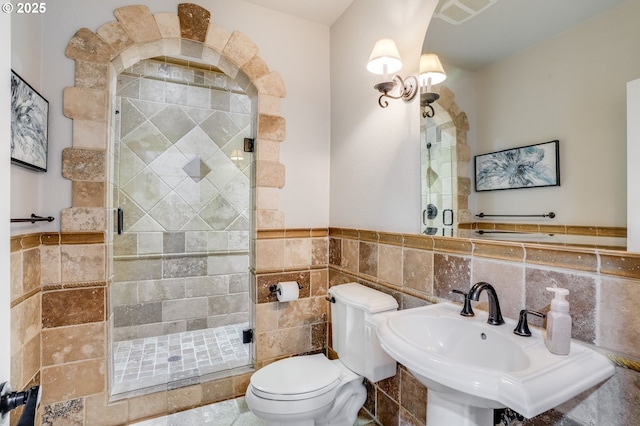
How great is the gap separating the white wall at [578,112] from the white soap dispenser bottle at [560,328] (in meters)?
0.27

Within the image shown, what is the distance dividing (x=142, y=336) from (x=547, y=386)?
3.01 meters

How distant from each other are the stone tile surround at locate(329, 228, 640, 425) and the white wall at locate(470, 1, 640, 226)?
0.14 m

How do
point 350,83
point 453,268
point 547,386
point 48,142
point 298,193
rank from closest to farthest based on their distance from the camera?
point 547,386
point 453,268
point 48,142
point 350,83
point 298,193

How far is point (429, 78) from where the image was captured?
1.50 metres

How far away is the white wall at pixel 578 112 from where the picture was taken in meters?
0.91

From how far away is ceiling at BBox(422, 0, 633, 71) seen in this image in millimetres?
1021

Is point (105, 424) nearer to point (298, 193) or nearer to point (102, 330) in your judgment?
point (102, 330)

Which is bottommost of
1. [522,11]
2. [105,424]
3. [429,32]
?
[105,424]

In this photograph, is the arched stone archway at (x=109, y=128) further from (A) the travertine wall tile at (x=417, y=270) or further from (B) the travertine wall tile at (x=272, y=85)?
(A) the travertine wall tile at (x=417, y=270)

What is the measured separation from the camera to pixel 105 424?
1734 millimetres

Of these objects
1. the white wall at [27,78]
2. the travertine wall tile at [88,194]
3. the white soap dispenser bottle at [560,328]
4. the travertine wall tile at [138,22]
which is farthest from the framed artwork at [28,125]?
the white soap dispenser bottle at [560,328]

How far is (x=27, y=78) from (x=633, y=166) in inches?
92.8

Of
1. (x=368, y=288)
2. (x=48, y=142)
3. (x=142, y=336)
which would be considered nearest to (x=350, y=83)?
(x=368, y=288)

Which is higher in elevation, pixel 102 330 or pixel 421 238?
pixel 421 238
